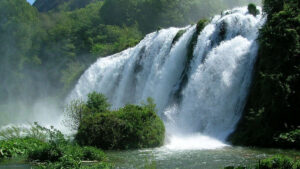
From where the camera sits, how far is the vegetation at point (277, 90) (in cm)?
1570

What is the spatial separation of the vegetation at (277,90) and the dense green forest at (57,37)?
43.1 meters

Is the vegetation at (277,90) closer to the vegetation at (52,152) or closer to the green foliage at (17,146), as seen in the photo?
the vegetation at (52,152)

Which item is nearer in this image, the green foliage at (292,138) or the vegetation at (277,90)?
the green foliage at (292,138)

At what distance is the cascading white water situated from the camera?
1956 cm

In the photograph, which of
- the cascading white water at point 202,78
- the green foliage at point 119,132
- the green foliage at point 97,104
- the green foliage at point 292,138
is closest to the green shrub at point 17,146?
the green foliage at point 119,132

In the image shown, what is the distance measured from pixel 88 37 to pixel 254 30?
4717 centimetres

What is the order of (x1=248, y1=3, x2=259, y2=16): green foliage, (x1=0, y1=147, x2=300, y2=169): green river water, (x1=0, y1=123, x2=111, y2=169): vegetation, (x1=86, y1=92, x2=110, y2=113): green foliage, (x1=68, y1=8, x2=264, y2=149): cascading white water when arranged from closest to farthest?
(x1=0, y1=147, x2=300, y2=169): green river water → (x1=0, y1=123, x2=111, y2=169): vegetation → (x1=68, y1=8, x2=264, y2=149): cascading white water → (x1=86, y1=92, x2=110, y2=113): green foliage → (x1=248, y1=3, x2=259, y2=16): green foliage

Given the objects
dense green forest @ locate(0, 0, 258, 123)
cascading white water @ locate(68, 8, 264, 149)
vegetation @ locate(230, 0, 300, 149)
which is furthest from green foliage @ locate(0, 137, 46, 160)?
dense green forest @ locate(0, 0, 258, 123)

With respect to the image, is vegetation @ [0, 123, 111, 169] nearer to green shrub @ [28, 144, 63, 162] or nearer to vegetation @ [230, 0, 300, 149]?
green shrub @ [28, 144, 63, 162]

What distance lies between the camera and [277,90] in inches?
624

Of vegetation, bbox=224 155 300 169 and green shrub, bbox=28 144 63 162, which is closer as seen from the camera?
vegetation, bbox=224 155 300 169

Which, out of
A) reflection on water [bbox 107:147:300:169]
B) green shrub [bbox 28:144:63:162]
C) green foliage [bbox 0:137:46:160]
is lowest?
reflection on water [bbox 107:147:300:169]

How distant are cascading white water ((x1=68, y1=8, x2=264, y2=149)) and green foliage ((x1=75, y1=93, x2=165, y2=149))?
4.23ft

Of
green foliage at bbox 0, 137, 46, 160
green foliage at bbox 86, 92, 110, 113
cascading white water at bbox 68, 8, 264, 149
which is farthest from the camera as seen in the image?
green foliage at bbox 86, 92, 110, 113
